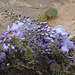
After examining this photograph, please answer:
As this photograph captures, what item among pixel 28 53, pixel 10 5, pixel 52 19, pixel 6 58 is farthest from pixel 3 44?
pixel 10 5

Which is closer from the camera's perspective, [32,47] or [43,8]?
[32,47]

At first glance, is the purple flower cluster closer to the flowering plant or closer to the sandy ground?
the flowering plant

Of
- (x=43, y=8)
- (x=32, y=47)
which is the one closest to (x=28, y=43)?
(x=32, y=47)

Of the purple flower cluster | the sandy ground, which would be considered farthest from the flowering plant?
the sandy ground

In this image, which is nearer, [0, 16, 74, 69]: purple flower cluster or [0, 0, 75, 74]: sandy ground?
[0, 16, 74, 69]: purple flower cluster

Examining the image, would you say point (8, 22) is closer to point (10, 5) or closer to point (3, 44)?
point (10, 5)

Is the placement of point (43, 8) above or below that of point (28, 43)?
above

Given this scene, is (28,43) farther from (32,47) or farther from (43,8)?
(43,8)
